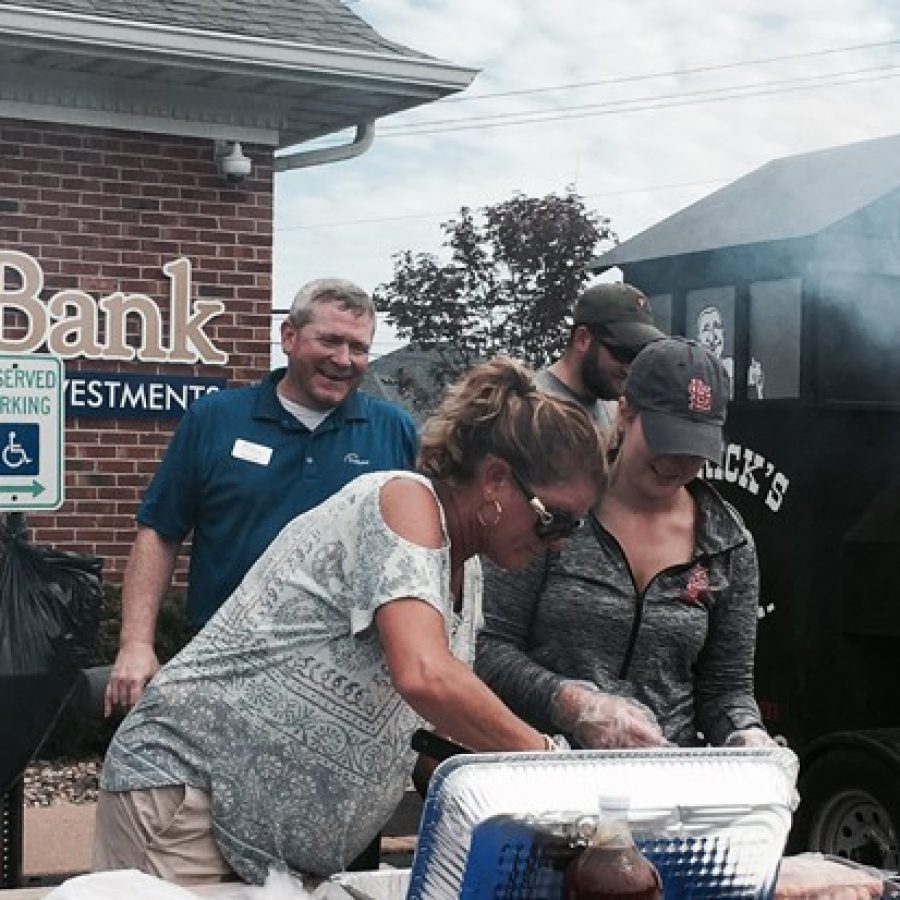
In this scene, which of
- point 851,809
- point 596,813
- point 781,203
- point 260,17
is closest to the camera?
point 596,813

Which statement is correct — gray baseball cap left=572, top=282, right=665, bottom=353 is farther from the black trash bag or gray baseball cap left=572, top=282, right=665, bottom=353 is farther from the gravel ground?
the gravel ground

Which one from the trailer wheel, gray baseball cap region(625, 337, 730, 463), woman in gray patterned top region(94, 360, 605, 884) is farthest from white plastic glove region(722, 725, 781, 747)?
the trailer wheel

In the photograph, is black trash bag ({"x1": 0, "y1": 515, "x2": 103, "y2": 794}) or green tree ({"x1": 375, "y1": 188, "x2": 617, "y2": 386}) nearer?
black trash bag ({"x1": 0, "y1": 515, "x2": 103, "y2": 794})

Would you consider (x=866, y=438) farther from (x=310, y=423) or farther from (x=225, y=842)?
(x=225, y=842)

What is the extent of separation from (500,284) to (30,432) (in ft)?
54.7

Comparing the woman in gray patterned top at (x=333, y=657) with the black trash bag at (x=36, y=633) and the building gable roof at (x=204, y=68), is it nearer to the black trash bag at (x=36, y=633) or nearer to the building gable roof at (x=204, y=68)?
the black trash bag at (x=36, y=633)

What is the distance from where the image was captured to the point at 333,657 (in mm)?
2318

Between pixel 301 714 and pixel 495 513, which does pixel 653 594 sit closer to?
pixel 495 513

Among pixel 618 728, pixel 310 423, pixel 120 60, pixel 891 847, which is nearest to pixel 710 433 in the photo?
pixel 618 728

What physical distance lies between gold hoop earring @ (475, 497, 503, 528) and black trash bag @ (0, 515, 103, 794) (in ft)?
9.29

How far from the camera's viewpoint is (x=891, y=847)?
5129mm

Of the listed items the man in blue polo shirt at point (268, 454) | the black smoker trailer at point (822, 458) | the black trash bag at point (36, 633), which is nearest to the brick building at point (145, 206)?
the black smoker trailer at point (822, 458)

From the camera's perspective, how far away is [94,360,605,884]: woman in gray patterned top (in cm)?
231

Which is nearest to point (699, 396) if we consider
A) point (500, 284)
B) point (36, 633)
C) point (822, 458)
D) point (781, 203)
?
point (36, 633)
